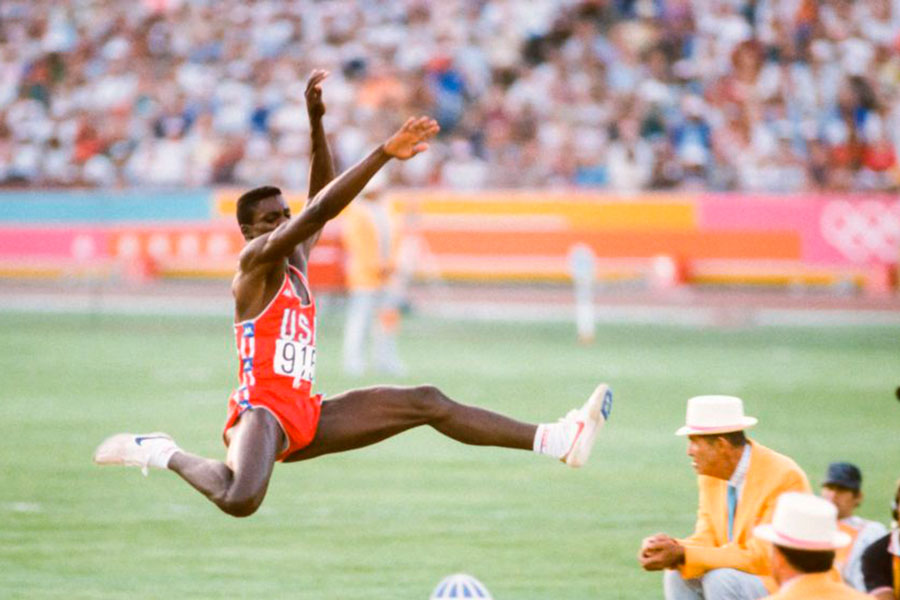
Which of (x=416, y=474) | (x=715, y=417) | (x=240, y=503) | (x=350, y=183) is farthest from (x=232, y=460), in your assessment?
(x=416, y=474)

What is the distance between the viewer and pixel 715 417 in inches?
274

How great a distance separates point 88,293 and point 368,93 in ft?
21.1

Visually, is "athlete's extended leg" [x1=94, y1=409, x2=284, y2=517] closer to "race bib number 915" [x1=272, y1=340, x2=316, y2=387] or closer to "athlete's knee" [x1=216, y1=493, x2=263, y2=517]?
"athlete's knee" [x1=216, y1=493, x2=263, y2=517]

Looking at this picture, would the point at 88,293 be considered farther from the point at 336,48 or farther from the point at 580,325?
the point at 580,325

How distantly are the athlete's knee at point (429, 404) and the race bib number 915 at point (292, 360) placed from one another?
0.59 meters

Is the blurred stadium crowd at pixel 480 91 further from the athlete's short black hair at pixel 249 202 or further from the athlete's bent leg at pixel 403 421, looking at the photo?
the athlete's short black hair at pixel 249 202

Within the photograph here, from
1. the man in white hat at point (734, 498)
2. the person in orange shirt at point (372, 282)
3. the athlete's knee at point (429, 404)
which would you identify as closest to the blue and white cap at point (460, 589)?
the man in white hat at point (734, 498)

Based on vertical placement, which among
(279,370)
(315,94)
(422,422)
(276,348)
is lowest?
(422,422)

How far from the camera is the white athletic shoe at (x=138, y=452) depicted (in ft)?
27.1

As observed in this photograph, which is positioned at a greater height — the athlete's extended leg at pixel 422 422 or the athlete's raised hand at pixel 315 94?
Answer: the athlete's raised hand at pixel 315 94

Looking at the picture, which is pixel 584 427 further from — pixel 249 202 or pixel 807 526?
pixel 807 526

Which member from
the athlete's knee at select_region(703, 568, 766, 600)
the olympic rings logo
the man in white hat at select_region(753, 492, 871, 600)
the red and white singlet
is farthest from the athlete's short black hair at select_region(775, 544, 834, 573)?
the olympic rings logo

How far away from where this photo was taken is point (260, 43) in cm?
3281

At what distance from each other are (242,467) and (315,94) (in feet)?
7.16
